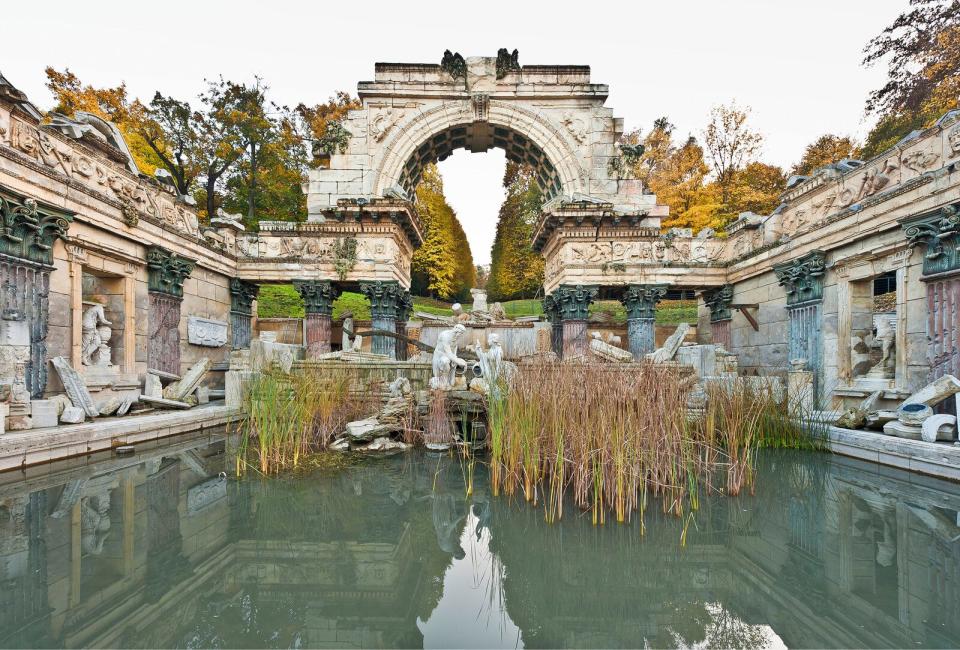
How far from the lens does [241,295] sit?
40.1 ft

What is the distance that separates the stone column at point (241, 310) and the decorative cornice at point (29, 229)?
17.8 ft

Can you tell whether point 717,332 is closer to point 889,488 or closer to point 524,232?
point 889,488

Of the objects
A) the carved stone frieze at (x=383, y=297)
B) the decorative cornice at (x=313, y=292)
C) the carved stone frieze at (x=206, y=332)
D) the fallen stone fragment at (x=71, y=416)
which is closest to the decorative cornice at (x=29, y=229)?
the fallen stone fragment at (x=71, y=416)

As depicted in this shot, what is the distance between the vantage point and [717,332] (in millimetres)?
12461

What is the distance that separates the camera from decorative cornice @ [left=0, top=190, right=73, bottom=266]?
5.82m

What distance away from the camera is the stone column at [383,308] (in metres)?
12.5

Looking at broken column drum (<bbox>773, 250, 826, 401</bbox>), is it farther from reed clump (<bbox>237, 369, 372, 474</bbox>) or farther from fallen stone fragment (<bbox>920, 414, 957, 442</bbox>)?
reed clump (<bbox>237, 369, 372, 474</bbox>)

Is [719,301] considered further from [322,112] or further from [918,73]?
[322,112]

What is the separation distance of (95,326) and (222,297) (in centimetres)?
417

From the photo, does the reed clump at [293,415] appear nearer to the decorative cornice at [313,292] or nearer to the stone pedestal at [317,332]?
the stone pedestal at [317,332]

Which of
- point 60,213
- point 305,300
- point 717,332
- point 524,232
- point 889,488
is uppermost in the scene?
point 524,232

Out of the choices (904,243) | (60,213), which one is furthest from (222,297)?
(904,243)

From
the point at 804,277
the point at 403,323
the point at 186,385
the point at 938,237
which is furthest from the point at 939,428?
the point at 403,323

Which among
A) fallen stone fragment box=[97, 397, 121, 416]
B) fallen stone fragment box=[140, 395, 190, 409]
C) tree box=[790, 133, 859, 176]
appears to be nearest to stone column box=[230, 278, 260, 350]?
fallen stone fragment box=[140, 395, 190, 409]
